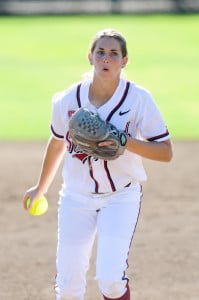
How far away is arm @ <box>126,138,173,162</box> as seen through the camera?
206 inches

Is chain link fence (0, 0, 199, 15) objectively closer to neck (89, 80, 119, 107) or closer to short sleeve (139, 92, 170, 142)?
neck (89, 80, 119, 107)

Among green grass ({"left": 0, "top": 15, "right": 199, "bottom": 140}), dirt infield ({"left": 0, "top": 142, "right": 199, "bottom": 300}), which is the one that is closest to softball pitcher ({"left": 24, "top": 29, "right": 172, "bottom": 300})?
dirt infield ({"left": 0, "top": 142, "right": 199, "bottom": 300})

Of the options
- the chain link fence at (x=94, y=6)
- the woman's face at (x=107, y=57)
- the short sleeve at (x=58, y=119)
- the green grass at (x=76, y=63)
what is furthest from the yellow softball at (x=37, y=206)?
the chain link fence at (x=94, y=6)

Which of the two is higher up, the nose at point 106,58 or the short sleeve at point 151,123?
the nose at point 106,58

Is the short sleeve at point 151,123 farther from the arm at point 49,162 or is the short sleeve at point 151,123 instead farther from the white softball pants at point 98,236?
the arm at point 49,162

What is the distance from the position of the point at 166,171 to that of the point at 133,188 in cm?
492

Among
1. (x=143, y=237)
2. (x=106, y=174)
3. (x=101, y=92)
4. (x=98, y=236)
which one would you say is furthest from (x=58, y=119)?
(x=143, y=237)

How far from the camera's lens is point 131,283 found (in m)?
6.82

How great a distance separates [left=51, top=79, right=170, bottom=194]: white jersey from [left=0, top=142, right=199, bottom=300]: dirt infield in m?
1.37

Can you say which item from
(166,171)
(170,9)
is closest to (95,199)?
(166,171)

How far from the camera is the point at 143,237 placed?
800 cm

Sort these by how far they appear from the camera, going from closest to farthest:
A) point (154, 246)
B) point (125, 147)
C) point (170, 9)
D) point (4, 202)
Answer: point (125, 147) < point (154, 246) < point (4, 202) < point (170, 9)

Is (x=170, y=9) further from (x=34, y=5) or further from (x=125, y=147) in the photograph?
(x=125, y=147)

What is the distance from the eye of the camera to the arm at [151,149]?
17.2ft
